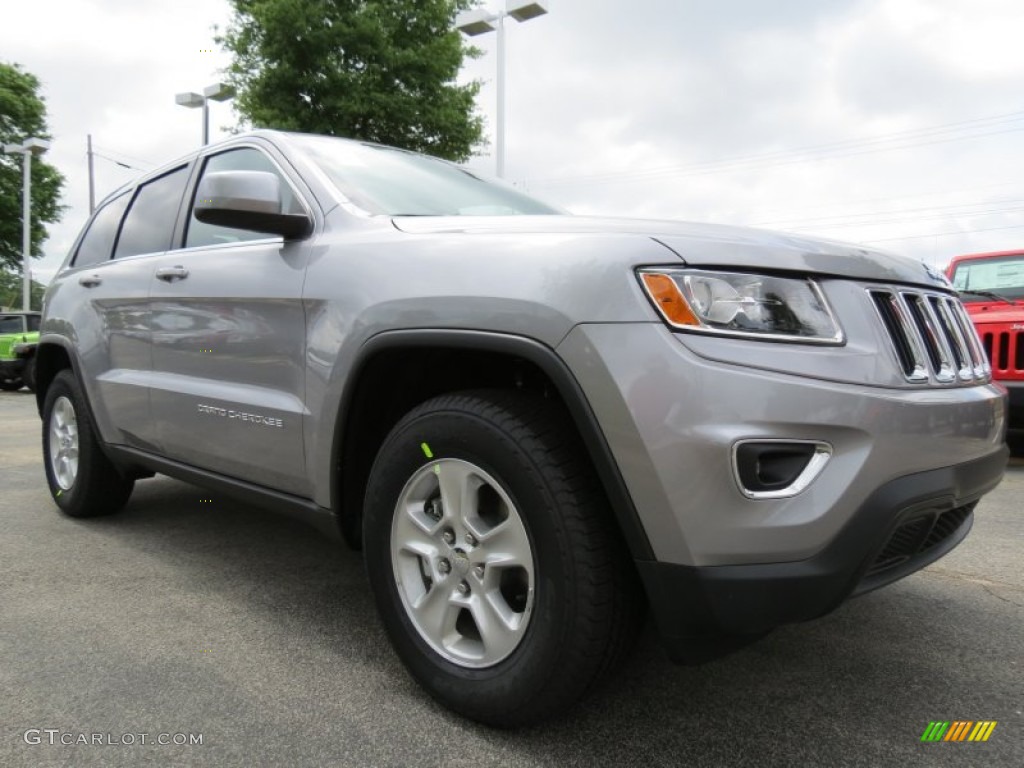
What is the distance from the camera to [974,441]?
1.84 metres

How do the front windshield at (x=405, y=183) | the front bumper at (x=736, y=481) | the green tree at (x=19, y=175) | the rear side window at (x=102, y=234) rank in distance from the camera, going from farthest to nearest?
the green tree at (x=19, y=175)
the rear side window at (x=102, y=234)
the front windshield at (x=405, y=183)
the front bumper at (x=736, y=481)

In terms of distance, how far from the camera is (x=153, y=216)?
356 cm

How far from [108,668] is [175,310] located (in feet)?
4.34

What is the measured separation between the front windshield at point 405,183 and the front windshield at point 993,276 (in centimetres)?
522

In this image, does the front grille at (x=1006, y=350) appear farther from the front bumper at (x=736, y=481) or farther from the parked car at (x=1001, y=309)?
the front bumper at (x=736, y=481)

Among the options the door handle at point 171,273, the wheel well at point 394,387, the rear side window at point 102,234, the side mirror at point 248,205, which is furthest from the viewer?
the rear side window at point 102,234

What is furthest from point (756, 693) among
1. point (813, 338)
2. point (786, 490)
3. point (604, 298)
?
point (604, 298)

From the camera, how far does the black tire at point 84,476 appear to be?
12.3ft

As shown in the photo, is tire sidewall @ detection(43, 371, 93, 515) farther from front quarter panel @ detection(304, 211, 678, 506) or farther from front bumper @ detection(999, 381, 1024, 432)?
front bumper @ detection(999, 381, 1024, 432)

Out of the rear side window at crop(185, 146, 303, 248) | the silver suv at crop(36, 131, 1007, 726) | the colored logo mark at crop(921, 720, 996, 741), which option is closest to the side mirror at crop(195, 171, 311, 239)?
the silver suv at crop(36, 131, 1007, 726)

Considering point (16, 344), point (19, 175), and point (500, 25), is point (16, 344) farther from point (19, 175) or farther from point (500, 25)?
point (19, 175)

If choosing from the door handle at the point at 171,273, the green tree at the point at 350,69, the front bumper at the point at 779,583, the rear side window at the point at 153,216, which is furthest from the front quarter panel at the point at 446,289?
the green tree at the point at 350,69

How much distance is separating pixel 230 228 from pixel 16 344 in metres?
13.9

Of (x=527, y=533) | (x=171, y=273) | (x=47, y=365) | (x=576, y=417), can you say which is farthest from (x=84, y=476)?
(x=576, y=417)
